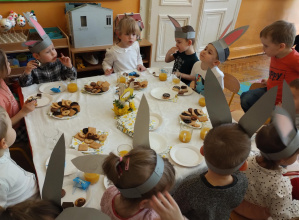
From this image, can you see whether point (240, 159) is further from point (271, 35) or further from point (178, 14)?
point (178, 14)

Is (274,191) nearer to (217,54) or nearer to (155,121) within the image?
(155,121)

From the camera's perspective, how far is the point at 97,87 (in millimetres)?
2123

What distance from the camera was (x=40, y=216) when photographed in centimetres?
72

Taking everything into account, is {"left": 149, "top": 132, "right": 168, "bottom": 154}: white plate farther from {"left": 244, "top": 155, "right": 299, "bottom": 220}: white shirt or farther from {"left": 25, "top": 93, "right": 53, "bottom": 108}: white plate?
{"left": 25, "top": 93, "right": 53, "bottom": 108}: white plate

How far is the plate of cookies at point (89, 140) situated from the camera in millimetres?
1458

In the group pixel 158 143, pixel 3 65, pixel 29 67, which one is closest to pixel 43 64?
pixel 29 67

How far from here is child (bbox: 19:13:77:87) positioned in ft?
6.96

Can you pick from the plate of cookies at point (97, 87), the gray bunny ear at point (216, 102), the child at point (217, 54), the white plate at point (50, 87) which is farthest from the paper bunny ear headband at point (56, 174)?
the child at point (217, 54)

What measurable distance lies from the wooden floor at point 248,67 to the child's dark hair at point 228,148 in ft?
11.9

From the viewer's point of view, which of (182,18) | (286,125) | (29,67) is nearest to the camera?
(286,125)

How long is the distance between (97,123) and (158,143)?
486mm

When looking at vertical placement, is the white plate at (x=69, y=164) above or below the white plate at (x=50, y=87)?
below

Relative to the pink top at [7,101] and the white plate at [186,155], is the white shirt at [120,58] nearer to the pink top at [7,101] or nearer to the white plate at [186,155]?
the pink top at [7,101]

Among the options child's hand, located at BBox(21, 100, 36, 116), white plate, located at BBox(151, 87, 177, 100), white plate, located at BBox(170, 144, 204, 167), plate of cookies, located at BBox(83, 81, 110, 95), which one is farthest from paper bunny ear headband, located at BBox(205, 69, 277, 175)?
child's hand, located at BBox(21, 100, 36, 116)
